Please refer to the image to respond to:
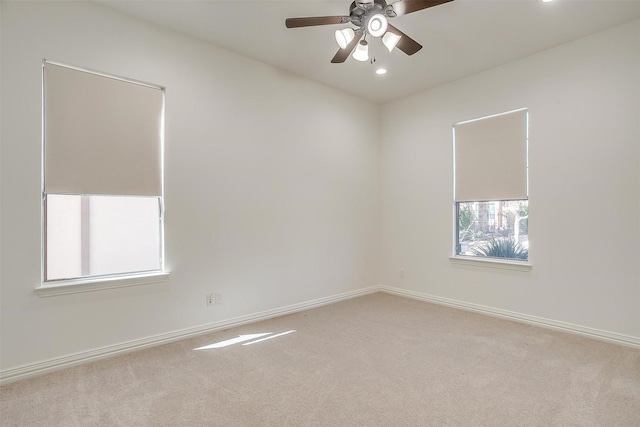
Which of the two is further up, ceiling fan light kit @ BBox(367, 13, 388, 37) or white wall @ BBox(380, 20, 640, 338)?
ceiling fan light kit @ BBox(367, 13, 388, 37)

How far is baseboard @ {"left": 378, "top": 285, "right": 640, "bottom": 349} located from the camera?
9.98 feet

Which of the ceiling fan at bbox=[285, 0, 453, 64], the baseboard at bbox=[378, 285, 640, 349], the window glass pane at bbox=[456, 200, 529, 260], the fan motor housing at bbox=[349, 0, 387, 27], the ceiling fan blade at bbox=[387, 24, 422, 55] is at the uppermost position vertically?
the fan motor housing at bbox=[349, 0, 387, 27]

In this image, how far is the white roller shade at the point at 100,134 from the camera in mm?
2586

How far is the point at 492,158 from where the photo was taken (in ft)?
13.0

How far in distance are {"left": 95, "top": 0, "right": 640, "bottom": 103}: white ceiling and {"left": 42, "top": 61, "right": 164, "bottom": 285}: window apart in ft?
2.53

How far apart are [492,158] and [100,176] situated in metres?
4.08

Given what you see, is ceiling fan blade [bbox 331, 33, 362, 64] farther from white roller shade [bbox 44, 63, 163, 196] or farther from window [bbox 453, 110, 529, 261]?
window [bbox 453, 110, 529, 261]

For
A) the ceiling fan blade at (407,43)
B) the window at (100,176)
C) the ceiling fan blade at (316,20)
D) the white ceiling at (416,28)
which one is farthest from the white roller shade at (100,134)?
the ceiling fan blade at (407,43)

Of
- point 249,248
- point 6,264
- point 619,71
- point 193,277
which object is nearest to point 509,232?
point 619,71

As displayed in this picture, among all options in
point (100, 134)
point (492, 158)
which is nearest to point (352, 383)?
point (100, 134)

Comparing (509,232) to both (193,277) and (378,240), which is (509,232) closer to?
(378,240)

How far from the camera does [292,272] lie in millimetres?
4066

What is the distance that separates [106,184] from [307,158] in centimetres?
223

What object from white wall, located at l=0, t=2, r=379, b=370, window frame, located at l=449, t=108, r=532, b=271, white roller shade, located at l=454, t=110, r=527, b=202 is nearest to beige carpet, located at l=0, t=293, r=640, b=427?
white wall, located at l=0, t=2, r=379, b=370
